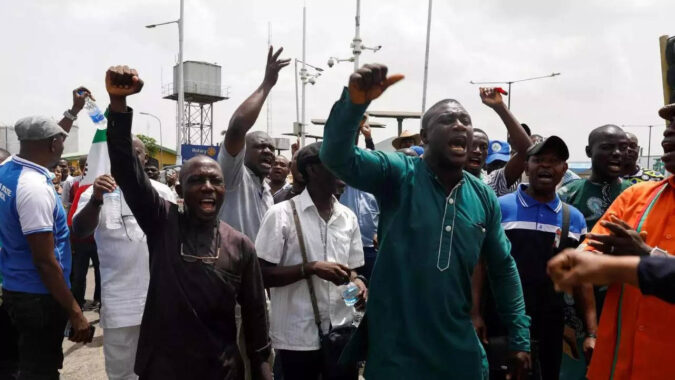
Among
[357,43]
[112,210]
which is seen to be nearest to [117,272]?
[112,210]

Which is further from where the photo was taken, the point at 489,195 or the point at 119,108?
→ the point at 489,195

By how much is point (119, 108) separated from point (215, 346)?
1.23 m

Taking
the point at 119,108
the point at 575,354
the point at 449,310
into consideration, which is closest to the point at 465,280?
the point at 449,310

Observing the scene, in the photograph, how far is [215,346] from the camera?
255 cm

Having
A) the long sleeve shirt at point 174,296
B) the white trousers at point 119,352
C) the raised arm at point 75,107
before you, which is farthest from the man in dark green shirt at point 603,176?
the raised arm at point 75,107

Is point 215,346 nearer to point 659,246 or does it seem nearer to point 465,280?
point 465,280

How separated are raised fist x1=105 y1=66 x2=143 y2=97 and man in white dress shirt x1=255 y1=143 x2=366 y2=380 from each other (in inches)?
47.0

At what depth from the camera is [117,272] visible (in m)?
3.67

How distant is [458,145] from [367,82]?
0.70 meters

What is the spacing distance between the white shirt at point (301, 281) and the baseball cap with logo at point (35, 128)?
1.80 m

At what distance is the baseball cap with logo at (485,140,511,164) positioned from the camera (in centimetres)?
565

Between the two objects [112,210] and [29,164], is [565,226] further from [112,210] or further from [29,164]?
[29,164]

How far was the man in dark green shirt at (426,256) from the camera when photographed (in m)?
2.35

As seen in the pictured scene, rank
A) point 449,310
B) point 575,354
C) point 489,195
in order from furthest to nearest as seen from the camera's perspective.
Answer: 1. point 575,354
2. point 489,195
3. point 449,310
